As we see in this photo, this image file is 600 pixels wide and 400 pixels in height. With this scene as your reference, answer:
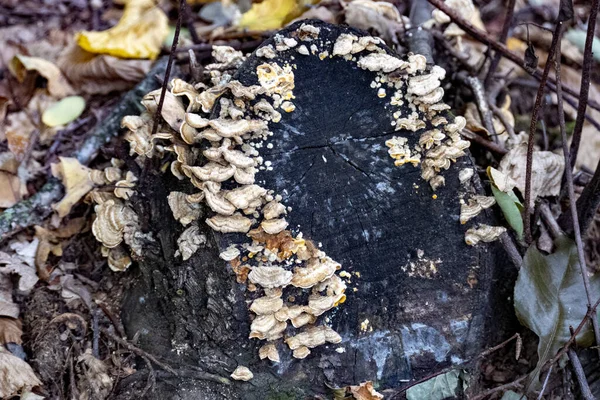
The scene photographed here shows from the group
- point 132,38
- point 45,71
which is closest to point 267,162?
point 132,38

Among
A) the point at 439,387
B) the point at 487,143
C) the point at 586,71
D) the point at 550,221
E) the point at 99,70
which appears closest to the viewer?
the point at 586,71

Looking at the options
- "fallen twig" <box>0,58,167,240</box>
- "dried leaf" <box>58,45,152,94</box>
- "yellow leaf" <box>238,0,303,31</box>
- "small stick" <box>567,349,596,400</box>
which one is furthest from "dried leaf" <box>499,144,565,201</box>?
"dried leaf" <box>58,45,152,94</box>

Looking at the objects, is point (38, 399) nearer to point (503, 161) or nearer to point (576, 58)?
point (503, 161)

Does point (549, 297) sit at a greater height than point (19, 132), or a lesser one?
greater

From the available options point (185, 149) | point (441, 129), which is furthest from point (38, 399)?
point (441, 129)

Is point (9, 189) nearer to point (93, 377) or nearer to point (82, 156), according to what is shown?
point (82, 156)

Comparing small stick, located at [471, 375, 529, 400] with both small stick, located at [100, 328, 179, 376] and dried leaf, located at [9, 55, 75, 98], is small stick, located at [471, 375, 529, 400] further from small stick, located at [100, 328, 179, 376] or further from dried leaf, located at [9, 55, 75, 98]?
dried leaf, located at [9, 55, 75, 98]
